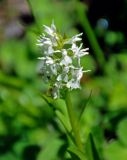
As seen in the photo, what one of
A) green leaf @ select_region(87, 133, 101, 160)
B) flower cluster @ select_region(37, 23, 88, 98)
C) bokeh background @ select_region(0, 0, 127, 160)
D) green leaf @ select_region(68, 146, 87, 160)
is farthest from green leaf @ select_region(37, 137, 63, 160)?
flower cluster @ select_region(37, 23, 88, 98)

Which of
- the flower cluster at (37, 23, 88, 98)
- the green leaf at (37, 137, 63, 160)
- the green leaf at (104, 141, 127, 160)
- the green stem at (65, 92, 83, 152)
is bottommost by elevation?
the green leaf at (104, 141, 127, 160)

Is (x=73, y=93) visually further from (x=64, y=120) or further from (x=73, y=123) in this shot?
(x=73, y=123)

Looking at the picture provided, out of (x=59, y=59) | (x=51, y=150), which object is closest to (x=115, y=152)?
(x=51, y=150)

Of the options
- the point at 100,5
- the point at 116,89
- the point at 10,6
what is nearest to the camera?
the point at 116,89

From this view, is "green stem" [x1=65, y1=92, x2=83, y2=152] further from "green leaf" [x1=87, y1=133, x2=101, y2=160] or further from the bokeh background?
the bokeh background

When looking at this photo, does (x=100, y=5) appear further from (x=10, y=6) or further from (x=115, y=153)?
(x=115, y=153)

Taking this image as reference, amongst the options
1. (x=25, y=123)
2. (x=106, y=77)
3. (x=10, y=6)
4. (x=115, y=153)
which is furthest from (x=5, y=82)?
(x=10, y=6)
